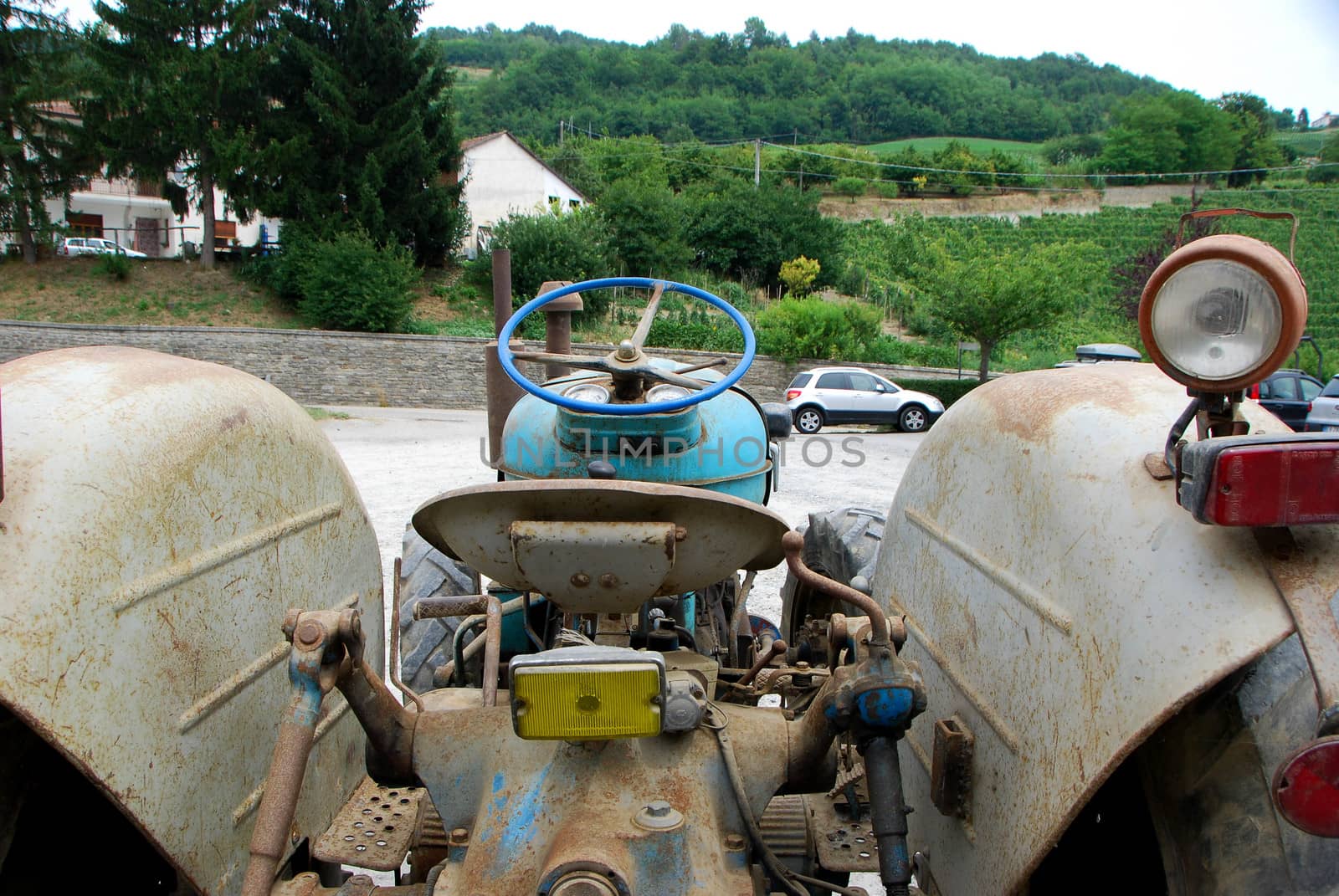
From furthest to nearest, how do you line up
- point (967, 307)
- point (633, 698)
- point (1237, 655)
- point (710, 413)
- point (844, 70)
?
1. point (844, 70)
2. point (967, 307)
3. point (710, 413)
4. point (633, 698)
5. point (1237, 655)

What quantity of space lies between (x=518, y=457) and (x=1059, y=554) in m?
1.75

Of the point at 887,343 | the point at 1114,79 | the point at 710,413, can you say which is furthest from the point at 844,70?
the point at 710,413

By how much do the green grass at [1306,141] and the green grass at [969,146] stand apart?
15.4 m

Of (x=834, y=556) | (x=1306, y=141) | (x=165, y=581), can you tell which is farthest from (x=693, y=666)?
(x=1306, y=141)

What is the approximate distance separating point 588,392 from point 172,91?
93.7 feet

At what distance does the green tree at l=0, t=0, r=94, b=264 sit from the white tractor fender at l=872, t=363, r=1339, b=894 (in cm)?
3087

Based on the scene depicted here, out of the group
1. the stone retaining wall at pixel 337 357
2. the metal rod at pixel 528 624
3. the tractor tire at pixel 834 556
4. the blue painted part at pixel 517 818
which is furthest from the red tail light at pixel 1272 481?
the stone retaining wall at pixel 337 357

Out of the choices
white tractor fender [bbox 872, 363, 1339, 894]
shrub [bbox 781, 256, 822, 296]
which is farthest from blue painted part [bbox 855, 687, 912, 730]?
shrub [bbox 781, 256, 822, 296]

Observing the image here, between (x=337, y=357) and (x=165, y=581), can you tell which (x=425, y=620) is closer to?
(x=165, y=581)

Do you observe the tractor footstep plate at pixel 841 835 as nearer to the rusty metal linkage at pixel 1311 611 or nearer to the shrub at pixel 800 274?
the rusty metal linkage at pixel 1311 611

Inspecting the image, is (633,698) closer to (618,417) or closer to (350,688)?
(350,688)

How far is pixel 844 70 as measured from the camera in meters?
94.6

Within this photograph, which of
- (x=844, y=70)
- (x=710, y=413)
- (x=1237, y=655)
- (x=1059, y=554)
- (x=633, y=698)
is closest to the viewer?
(x=1237, y=655)

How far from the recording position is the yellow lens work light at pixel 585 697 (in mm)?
1657
